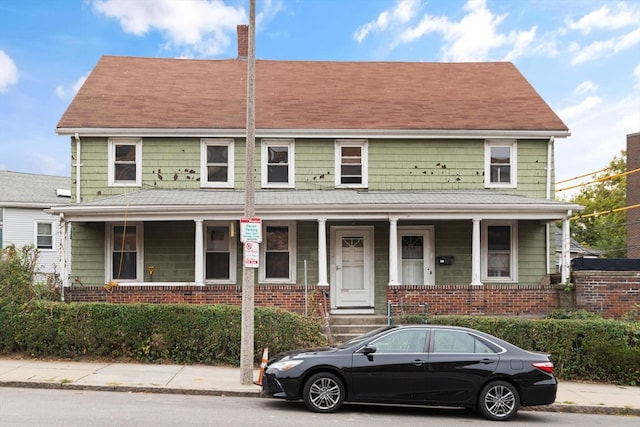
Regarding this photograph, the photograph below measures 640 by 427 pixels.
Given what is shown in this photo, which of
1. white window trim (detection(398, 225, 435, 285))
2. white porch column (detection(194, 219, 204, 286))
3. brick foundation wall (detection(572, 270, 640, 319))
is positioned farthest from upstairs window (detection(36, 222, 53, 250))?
brick foundation wall (detection(572, 270, 640, 319))

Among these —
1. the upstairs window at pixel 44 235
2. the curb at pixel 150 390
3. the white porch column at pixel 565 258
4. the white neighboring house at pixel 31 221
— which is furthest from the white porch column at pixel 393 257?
the upstairs window at pixel 44 235

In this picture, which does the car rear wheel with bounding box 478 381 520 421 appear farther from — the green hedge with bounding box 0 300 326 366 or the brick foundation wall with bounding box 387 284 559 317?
the brick foundation wall with bounding box 387 284 559 317

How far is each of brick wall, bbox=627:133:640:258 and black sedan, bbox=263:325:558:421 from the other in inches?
1247

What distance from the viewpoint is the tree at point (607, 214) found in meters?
48.8

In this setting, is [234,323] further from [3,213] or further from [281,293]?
[3,213]

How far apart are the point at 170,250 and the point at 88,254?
2.30 m

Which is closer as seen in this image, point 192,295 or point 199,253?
point 192,295

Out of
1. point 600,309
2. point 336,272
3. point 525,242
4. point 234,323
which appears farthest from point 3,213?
point 600,309

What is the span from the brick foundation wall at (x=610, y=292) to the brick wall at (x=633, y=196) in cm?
2441

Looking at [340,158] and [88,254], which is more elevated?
[340,158]

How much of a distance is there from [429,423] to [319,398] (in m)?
1.62

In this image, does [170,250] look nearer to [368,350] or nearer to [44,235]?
[368,350]

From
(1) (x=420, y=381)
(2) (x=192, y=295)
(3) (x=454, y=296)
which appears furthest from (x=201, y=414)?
(3) (x=454, y=296)

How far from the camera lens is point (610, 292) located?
1498 centimetres
